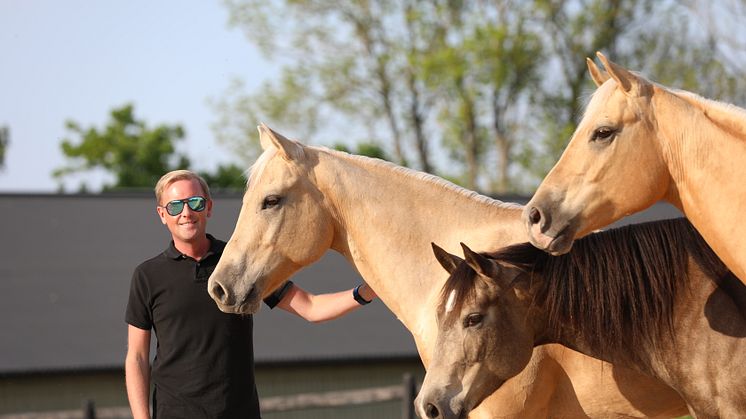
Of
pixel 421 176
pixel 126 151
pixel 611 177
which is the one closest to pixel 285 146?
pixel 421 176

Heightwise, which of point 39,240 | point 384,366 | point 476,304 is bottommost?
point 384,366

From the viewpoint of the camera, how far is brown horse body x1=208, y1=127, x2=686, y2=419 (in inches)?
191

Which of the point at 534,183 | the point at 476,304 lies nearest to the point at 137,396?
the point at 476,304

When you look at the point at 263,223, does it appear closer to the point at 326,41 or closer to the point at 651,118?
the point at 651,118

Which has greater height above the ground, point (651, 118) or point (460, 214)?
point (651, 118)

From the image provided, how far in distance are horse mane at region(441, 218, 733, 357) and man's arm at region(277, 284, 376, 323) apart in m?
0.77

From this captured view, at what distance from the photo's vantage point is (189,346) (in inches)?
176

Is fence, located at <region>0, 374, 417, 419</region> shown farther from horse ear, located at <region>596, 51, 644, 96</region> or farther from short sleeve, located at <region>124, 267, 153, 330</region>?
horse ear, located at <region>596, 51, 644, 96</region>

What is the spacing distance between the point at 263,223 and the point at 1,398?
966cm

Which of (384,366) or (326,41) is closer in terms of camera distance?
(384,366)

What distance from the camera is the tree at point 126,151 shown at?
1797 inches

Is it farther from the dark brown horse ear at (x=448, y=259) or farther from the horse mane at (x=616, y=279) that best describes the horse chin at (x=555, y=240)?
the dark brown horse ear at (x=448, y=259)

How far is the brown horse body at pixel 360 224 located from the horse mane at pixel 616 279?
0.44 m

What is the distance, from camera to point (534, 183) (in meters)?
36.9
